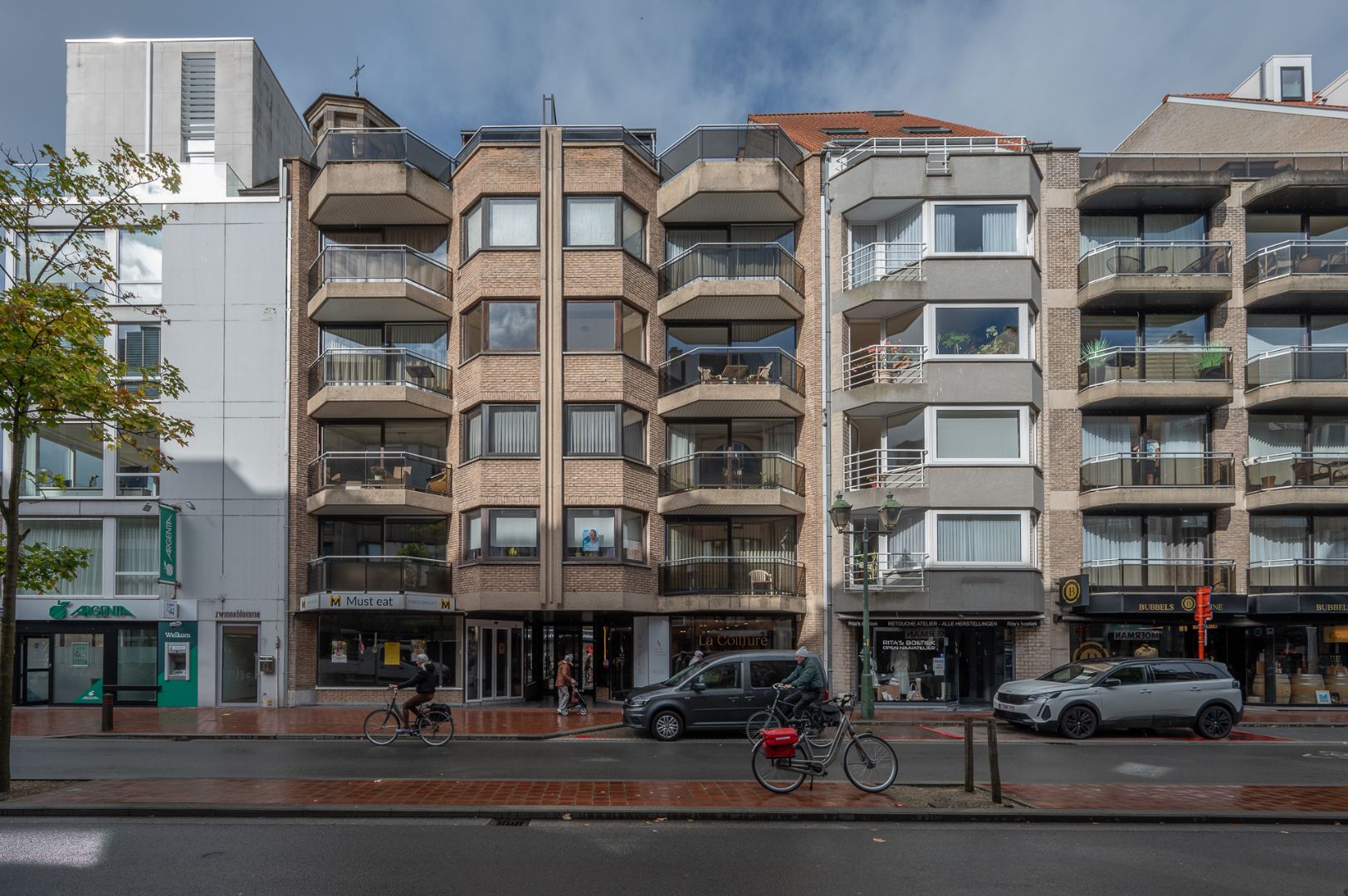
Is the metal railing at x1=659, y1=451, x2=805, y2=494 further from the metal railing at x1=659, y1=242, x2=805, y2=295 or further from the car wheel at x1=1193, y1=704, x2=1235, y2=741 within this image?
the car wheel at x1=1193, y1=704, x2=1235, y2=741

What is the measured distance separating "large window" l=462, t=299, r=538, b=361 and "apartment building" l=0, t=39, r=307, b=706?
5.40m

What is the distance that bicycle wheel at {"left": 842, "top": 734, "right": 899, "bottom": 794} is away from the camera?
1185 cm

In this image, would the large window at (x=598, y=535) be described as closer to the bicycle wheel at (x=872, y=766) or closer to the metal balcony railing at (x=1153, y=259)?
the bicycle wheel at (x=872, y=766)

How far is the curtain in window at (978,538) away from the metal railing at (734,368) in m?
5.09

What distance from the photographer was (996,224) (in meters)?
25.3

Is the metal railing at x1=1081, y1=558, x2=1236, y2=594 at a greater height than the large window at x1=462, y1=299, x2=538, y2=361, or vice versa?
the large window at x1=462, y1=299, x2=538, y2=361

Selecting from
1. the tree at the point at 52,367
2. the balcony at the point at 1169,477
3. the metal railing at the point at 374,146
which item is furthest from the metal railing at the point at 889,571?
the tree at the point at 52,367

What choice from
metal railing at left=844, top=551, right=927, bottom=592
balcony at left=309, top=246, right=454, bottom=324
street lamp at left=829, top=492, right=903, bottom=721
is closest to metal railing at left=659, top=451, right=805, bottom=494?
metal railing at left=844, top=551, right=927, bottom=592

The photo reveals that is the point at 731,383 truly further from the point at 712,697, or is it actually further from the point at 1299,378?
the point at 1299,378

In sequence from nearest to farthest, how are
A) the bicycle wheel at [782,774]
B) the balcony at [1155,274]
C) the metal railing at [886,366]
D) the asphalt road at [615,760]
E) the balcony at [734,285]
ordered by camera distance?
the bicycle wheel at [782,774]
the asphalt road at [615,760]
the metal railing at [886,366]
the balcony at [1155,274]
the balcony at [734,285]

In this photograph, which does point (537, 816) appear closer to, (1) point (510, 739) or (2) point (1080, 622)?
(1) point (510, 739)

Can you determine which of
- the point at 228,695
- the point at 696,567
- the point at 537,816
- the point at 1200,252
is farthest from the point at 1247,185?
the point at 228,695

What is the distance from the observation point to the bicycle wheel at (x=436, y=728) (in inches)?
666

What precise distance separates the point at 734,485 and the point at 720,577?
7.76 ft
